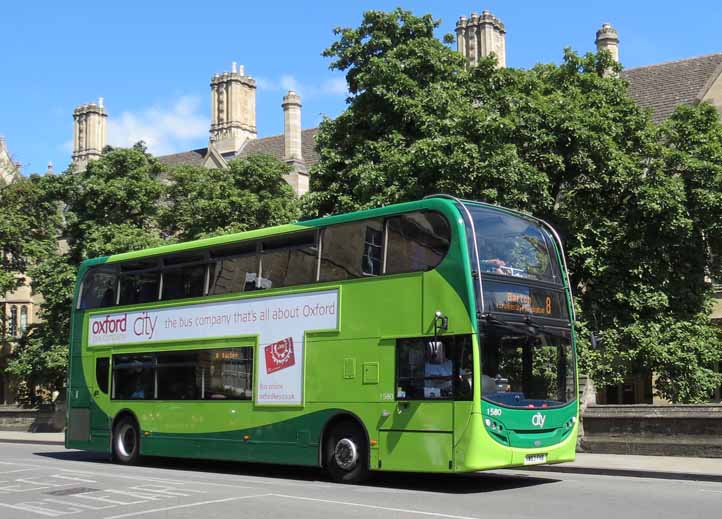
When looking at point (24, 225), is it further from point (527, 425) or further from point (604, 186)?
point (527, 425)

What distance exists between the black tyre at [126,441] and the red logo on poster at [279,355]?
476cm

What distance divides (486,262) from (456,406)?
225 cm

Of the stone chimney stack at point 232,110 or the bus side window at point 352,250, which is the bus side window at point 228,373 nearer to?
the bus side window at point 352,250

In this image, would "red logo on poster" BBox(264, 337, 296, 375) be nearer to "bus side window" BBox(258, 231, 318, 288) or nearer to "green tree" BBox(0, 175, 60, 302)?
"bus side window" BBox(258, 231, 318, 288)

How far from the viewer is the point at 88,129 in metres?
77.1

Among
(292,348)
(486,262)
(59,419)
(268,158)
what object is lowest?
(59,419)

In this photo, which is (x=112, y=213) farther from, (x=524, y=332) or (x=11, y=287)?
(x=524, y=332)

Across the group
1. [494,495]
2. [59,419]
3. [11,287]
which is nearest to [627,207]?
[494,495]

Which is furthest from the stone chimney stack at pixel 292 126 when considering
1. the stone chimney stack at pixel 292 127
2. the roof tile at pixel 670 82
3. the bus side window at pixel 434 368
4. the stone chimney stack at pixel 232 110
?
the bus side window at pixel 434 368

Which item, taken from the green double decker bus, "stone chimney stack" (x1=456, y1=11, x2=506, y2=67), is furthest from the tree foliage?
"stone chimney stack" (x1=456, y1=11, x2=506, y2=67)

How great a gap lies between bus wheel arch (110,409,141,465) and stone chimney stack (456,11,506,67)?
116ft

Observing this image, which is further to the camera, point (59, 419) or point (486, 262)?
point (59, 419)

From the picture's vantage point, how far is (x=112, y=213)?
39156 mm

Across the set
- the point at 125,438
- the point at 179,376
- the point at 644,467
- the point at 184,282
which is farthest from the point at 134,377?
the point at 644,467
